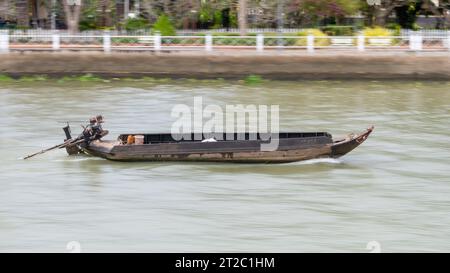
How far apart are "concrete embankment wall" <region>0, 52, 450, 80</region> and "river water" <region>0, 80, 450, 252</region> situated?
654cm

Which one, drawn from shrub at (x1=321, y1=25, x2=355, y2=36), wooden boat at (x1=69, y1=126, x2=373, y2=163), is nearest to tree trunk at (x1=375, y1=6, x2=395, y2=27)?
shrub at (x1=321, y1=25, x2=355, y2=36)

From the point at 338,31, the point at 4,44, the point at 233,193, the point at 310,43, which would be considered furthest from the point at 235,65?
the point at 233,193

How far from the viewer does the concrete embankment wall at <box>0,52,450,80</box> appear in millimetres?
36500

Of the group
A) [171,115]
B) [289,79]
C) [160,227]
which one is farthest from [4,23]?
[160,227]

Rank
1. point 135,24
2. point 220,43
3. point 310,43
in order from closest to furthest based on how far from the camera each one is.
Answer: point 310,43 → point 220,43 → point 135,24

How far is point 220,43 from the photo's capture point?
127ft

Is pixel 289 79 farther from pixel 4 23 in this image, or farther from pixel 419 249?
pixel 419 249

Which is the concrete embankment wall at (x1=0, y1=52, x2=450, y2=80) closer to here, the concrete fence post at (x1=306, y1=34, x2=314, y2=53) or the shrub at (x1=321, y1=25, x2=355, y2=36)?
the concrete fence post at (x1=306, y1=34, x2=314, y2=53)

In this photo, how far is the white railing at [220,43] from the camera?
1471 inches

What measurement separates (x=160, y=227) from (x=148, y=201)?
1780 millimetres

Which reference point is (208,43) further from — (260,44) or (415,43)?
(415,43)

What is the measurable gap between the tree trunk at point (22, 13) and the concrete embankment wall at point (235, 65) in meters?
10.6

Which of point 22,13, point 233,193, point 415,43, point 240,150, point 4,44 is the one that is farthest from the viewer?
point 22,13

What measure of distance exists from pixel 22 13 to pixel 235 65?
15.3 metres
